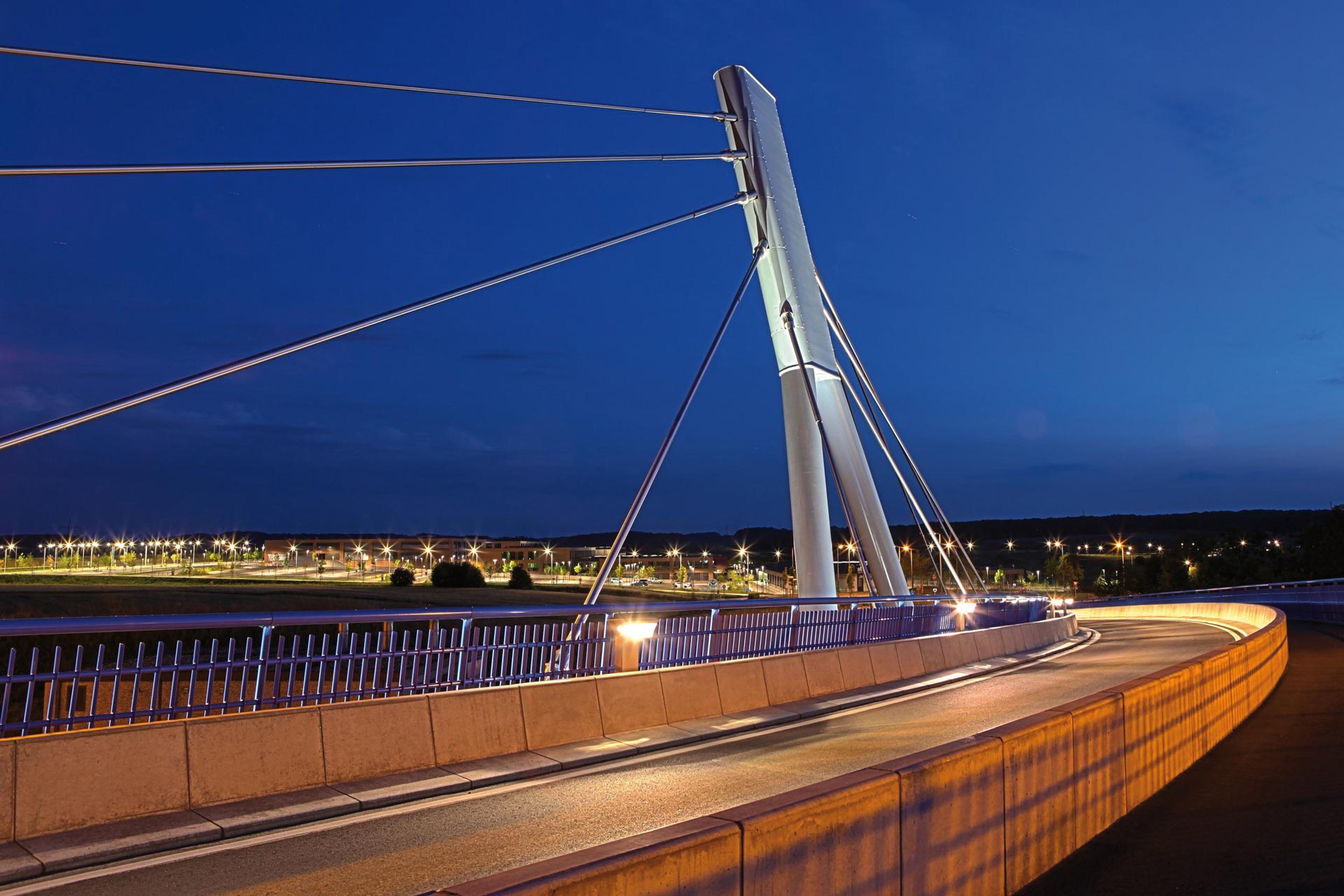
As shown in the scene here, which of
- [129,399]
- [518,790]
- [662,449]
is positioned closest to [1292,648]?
[662,449]

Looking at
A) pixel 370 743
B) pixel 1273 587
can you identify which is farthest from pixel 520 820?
pixel 1273 587

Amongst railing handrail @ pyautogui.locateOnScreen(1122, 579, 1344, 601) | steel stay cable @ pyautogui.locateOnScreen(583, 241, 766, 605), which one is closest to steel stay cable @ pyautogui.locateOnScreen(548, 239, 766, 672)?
steel stay cable @ pyautogui.locateOnScreen(583, 241, 766, 605)

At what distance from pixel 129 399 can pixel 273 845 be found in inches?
266

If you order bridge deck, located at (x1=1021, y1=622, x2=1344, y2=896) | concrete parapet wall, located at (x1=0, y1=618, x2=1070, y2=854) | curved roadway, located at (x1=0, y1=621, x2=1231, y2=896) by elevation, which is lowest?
bridge deck, located at (x1=1021, y1=622, x2=1344, y2=896)

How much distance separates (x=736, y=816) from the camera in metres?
4.38

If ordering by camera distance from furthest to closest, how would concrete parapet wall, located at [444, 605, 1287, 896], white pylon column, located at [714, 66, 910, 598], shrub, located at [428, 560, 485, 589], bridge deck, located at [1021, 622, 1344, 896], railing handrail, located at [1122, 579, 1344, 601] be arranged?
shrub, located at [428, 560, 485, 589] → railing handrail, located at [1122, 579, 1344, 601] → white pylon column, located at [714, 66, 910, 598] → bridge deck, located at [1021, 622, 1344, 896] → concrete parapet wall, located at [444, 605, 1287, 896]

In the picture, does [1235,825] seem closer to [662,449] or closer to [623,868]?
[623,868]

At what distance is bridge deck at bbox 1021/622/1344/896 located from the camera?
699 cm

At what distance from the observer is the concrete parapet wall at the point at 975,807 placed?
14.9 feet

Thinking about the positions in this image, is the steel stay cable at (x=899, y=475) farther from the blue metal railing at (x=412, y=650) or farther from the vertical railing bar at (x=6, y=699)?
the vertical railing bar at (x=6, y=699)

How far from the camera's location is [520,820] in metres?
8.81

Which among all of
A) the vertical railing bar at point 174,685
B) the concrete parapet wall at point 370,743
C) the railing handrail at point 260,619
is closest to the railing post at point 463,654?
the railing handrail at point 260,619

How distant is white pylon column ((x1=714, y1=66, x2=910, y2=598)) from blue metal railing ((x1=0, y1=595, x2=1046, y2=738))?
6.96ft

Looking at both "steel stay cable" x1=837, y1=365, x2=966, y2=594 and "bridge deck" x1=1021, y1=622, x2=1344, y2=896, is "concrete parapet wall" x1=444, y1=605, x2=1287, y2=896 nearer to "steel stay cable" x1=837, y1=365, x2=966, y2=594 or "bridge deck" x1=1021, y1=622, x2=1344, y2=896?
"bridge deck" x1=1021, y1=622, x2=1344, y2=896
